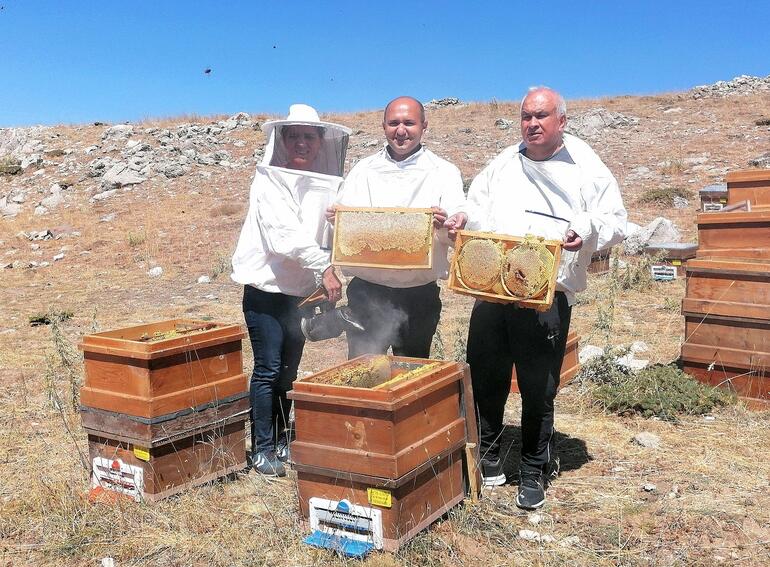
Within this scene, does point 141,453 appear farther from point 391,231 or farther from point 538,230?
point 538,230

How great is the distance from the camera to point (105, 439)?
4246 millimetres

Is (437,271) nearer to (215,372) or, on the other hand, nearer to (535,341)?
(535,341)

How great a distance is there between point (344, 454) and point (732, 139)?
19502mm

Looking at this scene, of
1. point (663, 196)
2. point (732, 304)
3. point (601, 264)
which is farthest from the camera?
point (663, 196)

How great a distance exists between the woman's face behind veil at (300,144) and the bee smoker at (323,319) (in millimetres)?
808

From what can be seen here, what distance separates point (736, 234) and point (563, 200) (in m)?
2.81

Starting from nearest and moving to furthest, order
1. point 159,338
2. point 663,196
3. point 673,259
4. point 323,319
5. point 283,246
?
point 283,246
point 323,319
point 159,338
point 673,259
point 663,196

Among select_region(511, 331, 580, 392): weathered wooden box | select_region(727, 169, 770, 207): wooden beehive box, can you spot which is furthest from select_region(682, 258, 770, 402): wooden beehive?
select_region(511, 331, 580, 392): weathered wooden box

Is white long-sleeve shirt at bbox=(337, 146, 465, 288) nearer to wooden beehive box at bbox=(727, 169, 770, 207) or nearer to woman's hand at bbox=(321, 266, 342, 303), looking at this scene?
woman's hand at bbox=(321, 266, 342, 303)

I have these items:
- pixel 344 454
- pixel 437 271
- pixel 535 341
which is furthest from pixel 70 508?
Result: pixel 535 341

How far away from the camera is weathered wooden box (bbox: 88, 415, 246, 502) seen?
4070 millimetres

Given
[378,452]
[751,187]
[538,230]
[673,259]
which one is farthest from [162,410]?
[673,259]

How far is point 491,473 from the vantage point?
14.4ft

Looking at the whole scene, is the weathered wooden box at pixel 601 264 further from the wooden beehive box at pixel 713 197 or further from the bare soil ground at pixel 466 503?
the wooden beehive box at pixel 713 197
